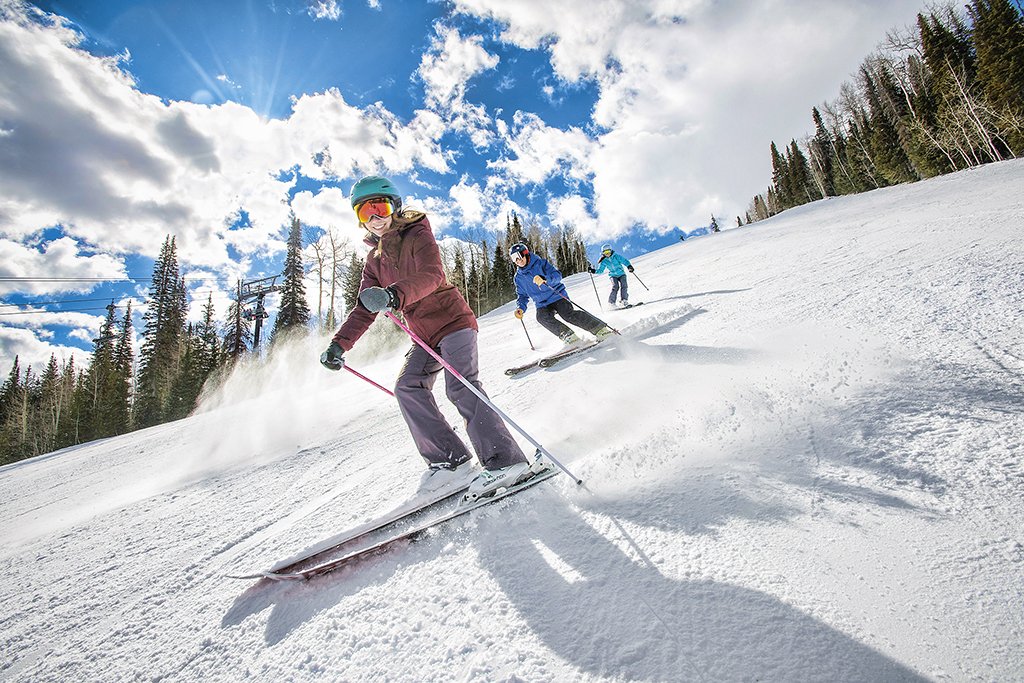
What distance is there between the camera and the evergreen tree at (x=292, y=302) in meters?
37.2

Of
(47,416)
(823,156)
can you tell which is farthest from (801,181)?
(47,416)

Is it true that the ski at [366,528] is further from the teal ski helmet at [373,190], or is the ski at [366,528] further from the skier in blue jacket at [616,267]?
the skier in blue jacket at [616,267]

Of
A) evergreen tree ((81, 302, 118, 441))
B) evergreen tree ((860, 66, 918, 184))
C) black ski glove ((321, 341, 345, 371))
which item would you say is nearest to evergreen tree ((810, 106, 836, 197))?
evergreen tree ((860, 66, 918, 184))

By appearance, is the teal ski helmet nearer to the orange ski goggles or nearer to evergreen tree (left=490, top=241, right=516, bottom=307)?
the orange ski goggles

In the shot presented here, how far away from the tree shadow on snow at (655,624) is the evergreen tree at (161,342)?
146 ft

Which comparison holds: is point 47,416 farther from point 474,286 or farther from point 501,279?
point 501,279

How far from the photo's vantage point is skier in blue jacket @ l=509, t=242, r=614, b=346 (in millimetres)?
6955

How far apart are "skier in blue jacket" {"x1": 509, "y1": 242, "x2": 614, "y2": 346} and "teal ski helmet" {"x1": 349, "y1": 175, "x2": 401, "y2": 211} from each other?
12.7 feet

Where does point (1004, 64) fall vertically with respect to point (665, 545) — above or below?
above

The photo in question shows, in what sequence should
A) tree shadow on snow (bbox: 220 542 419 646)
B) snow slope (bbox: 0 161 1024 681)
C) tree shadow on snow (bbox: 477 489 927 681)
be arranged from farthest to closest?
tree shadow on snow (bbox: 220 542 419 646), snow slope (bbox: 0 161 1024 681), tree shadow on snow (bbox: 477 489 927 681)

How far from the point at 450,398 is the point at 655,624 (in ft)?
5.98

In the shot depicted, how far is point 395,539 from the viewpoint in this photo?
2100mm

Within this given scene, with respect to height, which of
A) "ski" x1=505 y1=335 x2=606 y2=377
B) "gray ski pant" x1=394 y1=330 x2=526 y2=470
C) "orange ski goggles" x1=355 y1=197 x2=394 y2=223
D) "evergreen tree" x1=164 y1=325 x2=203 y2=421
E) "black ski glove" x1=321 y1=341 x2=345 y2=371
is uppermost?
"evergreen tree" x1=164 y1=325 x2=203 y2=421

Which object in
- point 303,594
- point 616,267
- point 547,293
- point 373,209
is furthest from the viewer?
point 616,267
